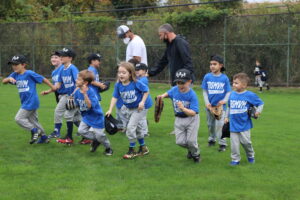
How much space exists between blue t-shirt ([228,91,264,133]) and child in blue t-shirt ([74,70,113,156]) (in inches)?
85.1

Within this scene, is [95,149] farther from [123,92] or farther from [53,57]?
[53,57]

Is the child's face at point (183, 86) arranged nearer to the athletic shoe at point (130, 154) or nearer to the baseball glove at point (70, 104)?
the athletic shoe at point (130, 154)

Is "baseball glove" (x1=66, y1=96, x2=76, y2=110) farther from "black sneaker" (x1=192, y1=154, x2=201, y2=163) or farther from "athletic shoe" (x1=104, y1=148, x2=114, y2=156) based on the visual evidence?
"black sneaker" (x1=192, y1=154, x2=201, y2=163)

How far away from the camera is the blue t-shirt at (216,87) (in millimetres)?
8391

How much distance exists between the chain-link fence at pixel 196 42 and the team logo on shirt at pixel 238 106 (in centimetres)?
1365

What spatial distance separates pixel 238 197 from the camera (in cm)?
584

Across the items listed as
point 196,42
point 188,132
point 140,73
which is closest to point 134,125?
point 188,132

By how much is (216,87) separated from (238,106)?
1.12 m

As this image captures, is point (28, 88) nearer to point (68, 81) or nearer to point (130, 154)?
point (68, 81)

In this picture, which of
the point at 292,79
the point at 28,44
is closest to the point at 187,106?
the point at 292,79

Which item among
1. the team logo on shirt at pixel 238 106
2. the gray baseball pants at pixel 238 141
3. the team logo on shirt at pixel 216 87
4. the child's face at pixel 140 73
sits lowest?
the gray baseball pants at pixel 238 141

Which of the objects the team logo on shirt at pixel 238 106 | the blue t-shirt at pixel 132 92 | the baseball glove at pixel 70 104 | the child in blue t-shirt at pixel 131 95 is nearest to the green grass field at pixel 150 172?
the child in blue t-shirt at pixel 131 95

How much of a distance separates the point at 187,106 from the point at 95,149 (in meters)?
1.97

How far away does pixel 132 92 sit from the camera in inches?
316
